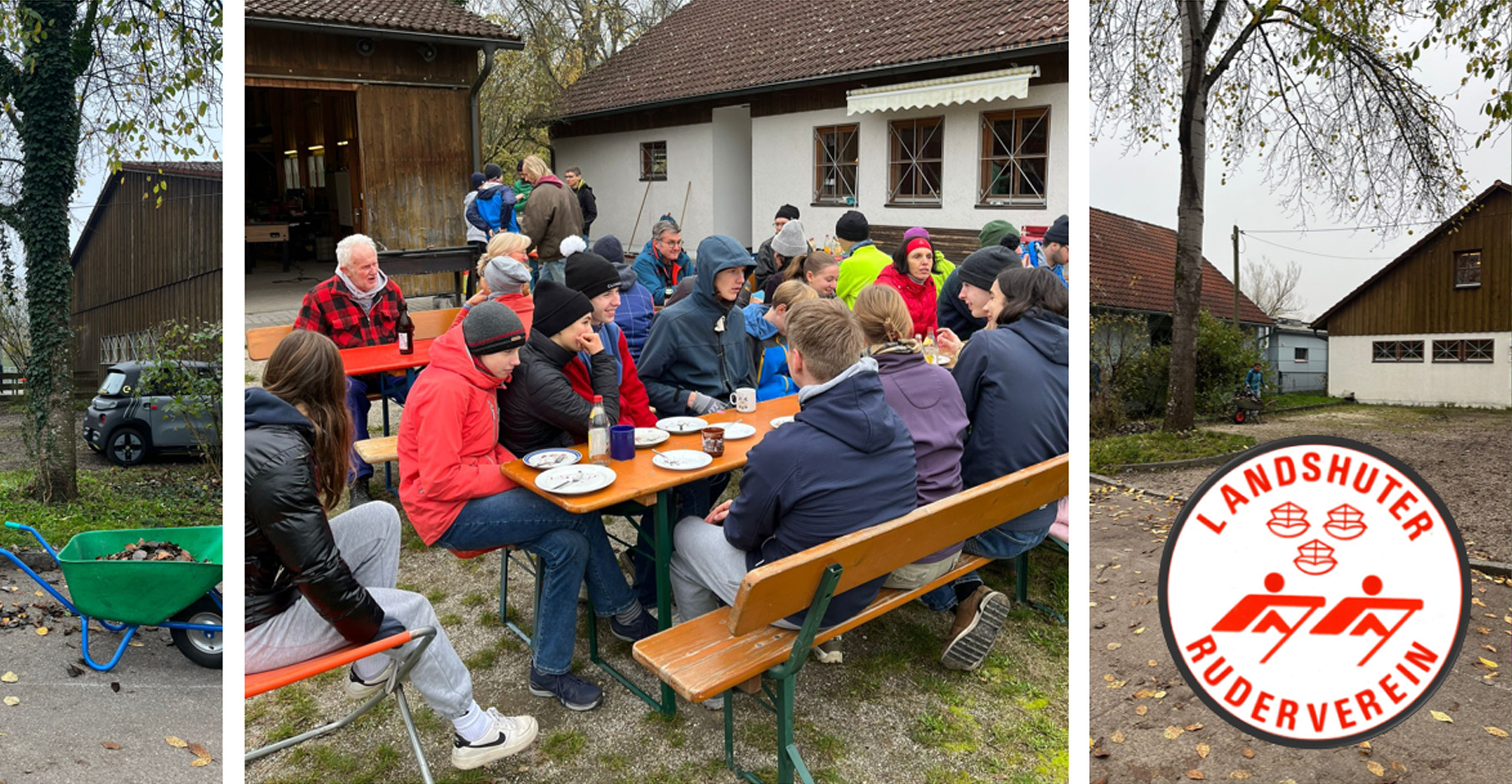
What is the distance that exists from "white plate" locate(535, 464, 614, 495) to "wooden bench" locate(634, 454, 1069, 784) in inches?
19.0

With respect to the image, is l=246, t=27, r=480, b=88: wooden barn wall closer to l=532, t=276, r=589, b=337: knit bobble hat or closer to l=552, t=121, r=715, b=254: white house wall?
l=552, t=121, r=715, b=254: white house wall

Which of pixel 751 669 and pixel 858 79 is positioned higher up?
pixel 858 79

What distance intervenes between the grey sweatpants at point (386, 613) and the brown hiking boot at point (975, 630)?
61.7 inches

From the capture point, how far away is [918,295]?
5.45 meters

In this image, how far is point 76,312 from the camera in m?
3.70

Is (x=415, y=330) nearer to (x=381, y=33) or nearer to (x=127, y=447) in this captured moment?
(x=127, y=447)

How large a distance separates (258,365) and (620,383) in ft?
11.6

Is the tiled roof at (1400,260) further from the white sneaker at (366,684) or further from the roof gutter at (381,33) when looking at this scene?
the roof gutter at (381,33)

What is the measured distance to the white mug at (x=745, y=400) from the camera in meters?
3.83

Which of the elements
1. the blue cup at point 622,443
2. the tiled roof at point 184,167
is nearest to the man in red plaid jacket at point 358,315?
the tiled roof at point 184,167

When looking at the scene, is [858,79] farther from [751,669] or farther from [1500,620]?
[751,669]

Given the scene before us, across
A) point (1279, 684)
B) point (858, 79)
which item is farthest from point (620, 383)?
point (858, 79)

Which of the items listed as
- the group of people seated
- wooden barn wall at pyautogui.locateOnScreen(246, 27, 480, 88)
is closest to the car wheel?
the group of people seated

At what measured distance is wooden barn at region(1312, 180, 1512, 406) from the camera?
3.74 meters
